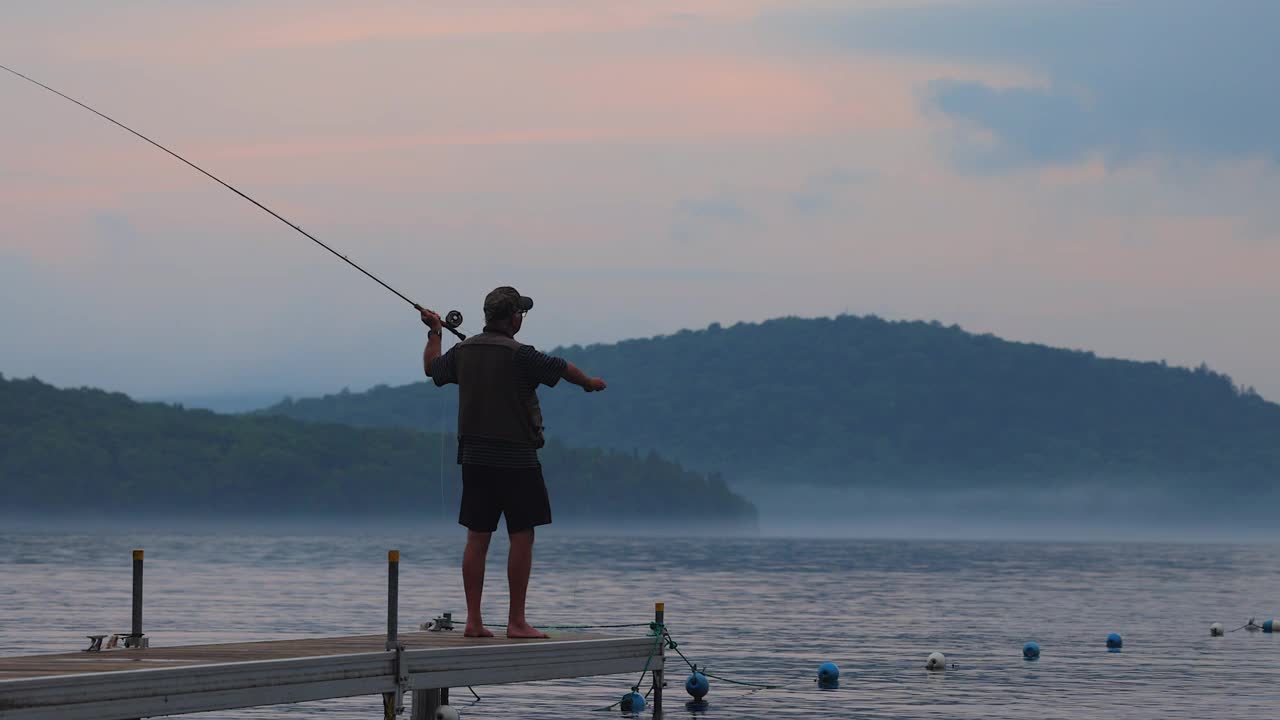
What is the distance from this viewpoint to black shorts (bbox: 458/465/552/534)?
14.7m

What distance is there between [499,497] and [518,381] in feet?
3.02

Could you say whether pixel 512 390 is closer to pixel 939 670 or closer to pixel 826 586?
pixel 939 670

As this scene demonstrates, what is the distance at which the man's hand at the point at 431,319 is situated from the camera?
1520 centimetres

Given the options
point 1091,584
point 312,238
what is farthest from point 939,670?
point 1091,584

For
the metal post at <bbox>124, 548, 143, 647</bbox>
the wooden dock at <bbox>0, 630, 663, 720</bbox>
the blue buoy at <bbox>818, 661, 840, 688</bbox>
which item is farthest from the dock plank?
the blue buoy at <bbox>818, 661, 840, 688</bbox>

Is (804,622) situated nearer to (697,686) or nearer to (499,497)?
(697,686)

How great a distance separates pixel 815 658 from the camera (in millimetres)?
33562

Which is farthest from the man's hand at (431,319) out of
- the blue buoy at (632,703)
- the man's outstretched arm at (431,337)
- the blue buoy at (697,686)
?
the blue buoy at (697,686)

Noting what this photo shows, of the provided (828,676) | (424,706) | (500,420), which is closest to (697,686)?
(828,676)

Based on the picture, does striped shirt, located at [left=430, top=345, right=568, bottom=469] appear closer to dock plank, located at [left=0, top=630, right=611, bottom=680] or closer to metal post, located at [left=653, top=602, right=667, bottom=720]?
dock plank, located at [left=0, top=630, right=611, bottom=680]

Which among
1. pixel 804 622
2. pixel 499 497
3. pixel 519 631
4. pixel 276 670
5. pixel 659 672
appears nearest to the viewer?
pixel 276 670

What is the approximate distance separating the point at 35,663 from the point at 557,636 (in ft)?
14.7

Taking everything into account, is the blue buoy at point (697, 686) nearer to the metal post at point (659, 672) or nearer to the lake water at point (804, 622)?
the lake water at point (804, 622)

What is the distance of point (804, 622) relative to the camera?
151 feet
